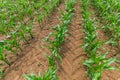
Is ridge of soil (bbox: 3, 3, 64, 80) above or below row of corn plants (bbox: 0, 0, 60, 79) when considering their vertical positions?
below

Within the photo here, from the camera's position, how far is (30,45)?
4.16 meters

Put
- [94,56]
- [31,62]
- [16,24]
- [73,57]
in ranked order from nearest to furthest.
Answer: [94,56] < [31,62] < [73,57] < [16,24]

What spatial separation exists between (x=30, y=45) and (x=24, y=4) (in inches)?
91.5

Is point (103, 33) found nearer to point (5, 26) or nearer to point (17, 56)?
point (17, 56)

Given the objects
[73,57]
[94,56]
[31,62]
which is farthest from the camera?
[73,57]

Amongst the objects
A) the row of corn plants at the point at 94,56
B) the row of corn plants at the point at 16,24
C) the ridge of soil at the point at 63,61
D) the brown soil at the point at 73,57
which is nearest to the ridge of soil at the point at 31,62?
the ridge of soil at the point at 63,61

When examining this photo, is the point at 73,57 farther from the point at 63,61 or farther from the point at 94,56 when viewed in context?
the point at 94,56

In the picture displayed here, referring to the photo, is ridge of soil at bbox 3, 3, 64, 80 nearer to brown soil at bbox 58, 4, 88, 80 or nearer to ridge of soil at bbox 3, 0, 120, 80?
ridge of soil at bbox 3, 0, 120, 80

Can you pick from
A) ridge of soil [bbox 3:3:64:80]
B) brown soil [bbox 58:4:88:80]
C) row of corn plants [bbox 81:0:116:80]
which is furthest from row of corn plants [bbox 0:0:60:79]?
row of corn plants [bbox 81:0:116:80]

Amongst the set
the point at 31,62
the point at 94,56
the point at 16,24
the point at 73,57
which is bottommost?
the point at 73,57

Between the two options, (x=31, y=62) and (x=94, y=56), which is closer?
(x=94, y=56)

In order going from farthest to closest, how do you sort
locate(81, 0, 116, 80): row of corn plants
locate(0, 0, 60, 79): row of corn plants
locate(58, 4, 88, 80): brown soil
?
1. locate(0, 0, 60, 79): row of corn plants
2. locate(58, 4, 88, 80): brown soil
3. locate(81, 0, 116, 80): row of corn plants

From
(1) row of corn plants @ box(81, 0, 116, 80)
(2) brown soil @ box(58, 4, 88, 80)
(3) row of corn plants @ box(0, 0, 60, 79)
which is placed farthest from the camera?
(3) row of corn plants @ box(0, 0, 60, 79)

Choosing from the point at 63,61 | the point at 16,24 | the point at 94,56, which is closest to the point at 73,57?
the point at 63,61
